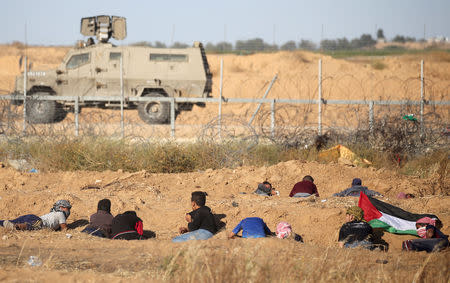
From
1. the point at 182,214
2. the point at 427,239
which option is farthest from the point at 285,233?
the point at 182,214

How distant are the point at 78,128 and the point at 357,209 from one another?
6.76 meters

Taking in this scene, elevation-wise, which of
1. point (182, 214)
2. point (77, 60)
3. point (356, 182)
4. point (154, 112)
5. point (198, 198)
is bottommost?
point (182, 214)

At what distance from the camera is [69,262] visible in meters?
4.92

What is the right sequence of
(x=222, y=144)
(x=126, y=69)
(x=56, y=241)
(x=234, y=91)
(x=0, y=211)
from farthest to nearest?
(x=234, y=91), (x=126, y=69), (x=222, y=144), (x=0, y=211), (x=56, y=241)

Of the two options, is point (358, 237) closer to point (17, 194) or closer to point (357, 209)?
point (357, 209)

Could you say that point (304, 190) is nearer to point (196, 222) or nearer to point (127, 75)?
point (196, 222)

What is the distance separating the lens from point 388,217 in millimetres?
7055

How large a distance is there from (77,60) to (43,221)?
34.4 ft

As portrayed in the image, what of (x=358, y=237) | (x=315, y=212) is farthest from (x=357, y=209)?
(x=315, y=212)

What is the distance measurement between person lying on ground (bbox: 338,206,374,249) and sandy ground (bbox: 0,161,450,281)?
0.25 m

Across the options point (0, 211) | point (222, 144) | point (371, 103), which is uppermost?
point (371, 103)

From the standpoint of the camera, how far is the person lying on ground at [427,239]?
6.14 metres

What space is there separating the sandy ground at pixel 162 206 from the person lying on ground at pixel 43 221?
17 centimetres

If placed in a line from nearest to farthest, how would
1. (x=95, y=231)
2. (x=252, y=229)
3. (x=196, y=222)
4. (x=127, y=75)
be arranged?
(x=252, y=229)
(x=95, y=231)
(x=196, y=222)
(x=127, y=75)
